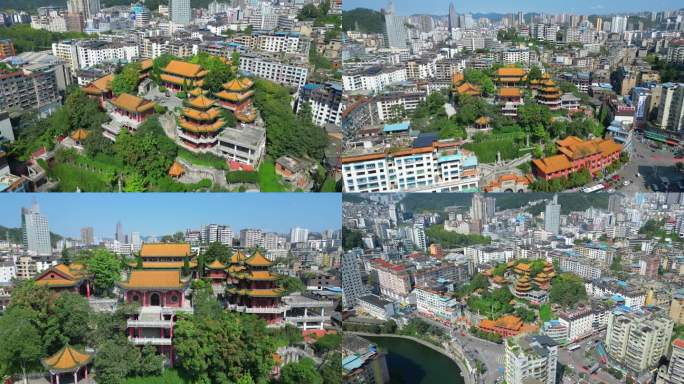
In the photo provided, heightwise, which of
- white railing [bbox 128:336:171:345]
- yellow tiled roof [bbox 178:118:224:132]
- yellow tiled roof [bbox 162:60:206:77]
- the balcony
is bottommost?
white railing [bbox 128:336:171:345]

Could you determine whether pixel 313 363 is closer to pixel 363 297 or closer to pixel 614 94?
pixel 363 297

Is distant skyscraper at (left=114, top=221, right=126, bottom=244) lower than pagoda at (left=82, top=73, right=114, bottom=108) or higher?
lower

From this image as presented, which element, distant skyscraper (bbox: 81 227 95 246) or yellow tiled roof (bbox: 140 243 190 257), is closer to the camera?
yellow tiled roof (bbox: 140 243 190 257)

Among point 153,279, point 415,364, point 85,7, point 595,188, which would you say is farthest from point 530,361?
point 85,7

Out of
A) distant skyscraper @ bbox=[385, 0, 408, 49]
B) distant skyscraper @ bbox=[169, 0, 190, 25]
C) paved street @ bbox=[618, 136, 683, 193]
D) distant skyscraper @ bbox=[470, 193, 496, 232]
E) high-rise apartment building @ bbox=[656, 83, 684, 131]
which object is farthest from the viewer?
distant skyscraper @ bbox=[169, 0, 190, 25]

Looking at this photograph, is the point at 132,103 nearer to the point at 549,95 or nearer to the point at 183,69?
the point at 183,69

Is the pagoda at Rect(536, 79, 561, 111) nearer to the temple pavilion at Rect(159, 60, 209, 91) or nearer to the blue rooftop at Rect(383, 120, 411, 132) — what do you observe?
the blue rooftop at Rect(383, 120, 411, 132)

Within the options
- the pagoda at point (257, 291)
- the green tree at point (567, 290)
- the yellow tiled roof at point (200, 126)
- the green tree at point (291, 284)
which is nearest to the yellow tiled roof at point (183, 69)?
the yellow tiled roof at point (200, 126)

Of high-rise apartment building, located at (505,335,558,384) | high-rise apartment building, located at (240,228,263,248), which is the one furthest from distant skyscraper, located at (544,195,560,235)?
high-rise apartment building, located at (240,228,263,248)
